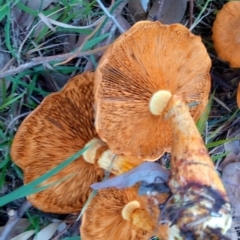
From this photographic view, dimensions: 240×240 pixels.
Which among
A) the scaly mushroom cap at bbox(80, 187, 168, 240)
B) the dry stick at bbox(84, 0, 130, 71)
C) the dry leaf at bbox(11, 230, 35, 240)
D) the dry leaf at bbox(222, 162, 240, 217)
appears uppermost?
the dry stick at bbox(84, 0, 130, 71)

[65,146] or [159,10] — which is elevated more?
[159,10]

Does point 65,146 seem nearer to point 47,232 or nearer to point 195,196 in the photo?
point 47,232

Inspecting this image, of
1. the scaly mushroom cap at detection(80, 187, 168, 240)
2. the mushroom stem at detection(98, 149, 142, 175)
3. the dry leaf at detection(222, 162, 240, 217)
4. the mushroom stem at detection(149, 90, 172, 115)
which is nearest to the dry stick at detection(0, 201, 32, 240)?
the scaly mushroom cap at detection(80, 187, 168, 240)

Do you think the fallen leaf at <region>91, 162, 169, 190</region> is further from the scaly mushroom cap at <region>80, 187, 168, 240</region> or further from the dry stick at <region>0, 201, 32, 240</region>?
the dry stick at <region>0, 201, 32, 240</region>

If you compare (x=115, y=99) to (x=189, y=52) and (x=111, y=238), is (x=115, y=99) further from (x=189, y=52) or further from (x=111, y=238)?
(x=111, y=238)

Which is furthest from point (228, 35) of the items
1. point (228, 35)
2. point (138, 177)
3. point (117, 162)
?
point (138, 177)

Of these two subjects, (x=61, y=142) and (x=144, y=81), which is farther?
(x=61, y=142)

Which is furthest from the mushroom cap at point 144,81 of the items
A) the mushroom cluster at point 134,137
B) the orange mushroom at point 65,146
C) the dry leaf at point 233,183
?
the dry leaf at point 233,183
